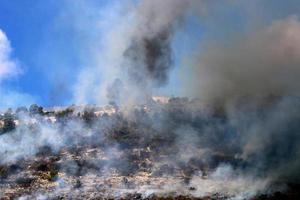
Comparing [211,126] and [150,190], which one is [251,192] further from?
[211,126]

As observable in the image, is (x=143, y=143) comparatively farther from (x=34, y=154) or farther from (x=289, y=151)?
(x=289, y=151)

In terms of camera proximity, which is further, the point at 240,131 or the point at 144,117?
the point at 144,117

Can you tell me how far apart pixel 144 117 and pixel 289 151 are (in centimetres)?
3323

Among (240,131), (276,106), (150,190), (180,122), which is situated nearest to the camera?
(150,190)

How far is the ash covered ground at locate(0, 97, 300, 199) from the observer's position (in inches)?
2761

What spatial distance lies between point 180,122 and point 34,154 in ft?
71.7

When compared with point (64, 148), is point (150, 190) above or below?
below

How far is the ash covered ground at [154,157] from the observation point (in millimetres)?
70125

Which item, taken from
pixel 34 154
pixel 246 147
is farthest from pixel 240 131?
pixel 34 154

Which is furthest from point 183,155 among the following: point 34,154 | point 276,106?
point 34,154

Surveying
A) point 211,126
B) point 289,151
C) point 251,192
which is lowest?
point 251,192

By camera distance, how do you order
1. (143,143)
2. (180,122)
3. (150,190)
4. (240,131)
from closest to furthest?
1. (150,190)
2. (240,131)
3. (143,143)
4. (180,122)

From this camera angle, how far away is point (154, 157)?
272ft

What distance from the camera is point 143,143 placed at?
88.2 m
